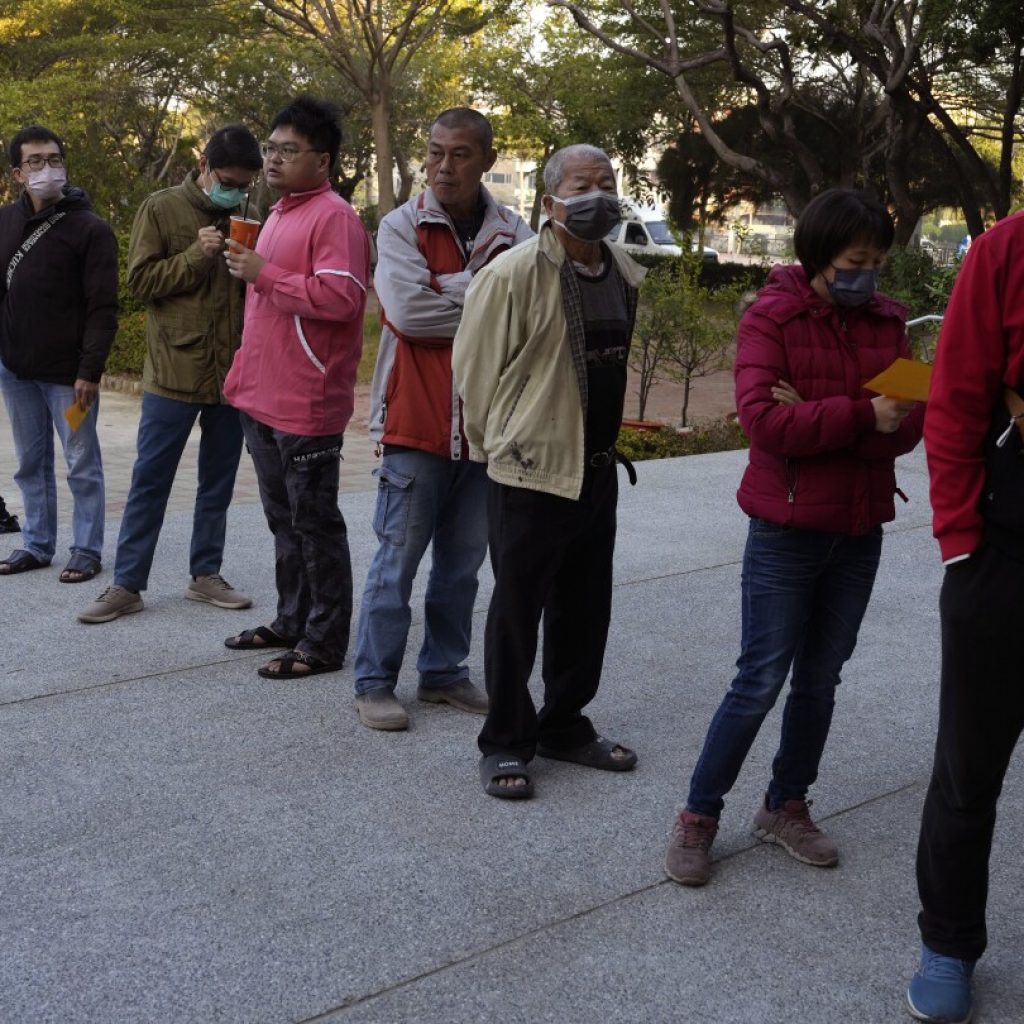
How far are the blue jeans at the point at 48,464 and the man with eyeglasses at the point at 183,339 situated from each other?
1.75ft

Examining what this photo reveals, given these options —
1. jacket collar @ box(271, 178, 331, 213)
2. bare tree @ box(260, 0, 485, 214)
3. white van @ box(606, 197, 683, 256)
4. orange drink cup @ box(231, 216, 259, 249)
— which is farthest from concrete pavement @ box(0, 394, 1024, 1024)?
white van @ box(606, 197, 683, 256)

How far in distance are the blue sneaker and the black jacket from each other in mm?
4306

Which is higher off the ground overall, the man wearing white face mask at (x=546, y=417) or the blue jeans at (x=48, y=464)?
the man wearing white face mask at (x=546, y=417)

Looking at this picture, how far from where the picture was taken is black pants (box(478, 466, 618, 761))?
381cm

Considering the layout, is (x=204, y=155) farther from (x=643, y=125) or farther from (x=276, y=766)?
(x=643, y=125)

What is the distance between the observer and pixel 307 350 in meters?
4.70

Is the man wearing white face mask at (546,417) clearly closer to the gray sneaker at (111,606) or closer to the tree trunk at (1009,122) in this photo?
the gray sneaker at (111,606)

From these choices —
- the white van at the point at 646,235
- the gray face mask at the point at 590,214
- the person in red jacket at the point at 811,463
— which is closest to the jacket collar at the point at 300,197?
the gray face mask at the point at 590,214

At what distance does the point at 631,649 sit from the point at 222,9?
2130 centimetres

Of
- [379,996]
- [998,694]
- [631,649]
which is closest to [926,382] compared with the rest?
[998,694]

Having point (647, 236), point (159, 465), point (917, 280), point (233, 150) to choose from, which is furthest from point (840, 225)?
point (647, 236)

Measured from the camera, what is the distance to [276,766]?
13.4 ft

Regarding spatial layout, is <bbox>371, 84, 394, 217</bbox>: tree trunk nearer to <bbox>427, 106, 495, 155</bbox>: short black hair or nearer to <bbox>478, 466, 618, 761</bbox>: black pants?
<bbox>427, 106, 495, 155</bbox>: short black hair

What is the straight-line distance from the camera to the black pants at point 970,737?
2.63 metres
